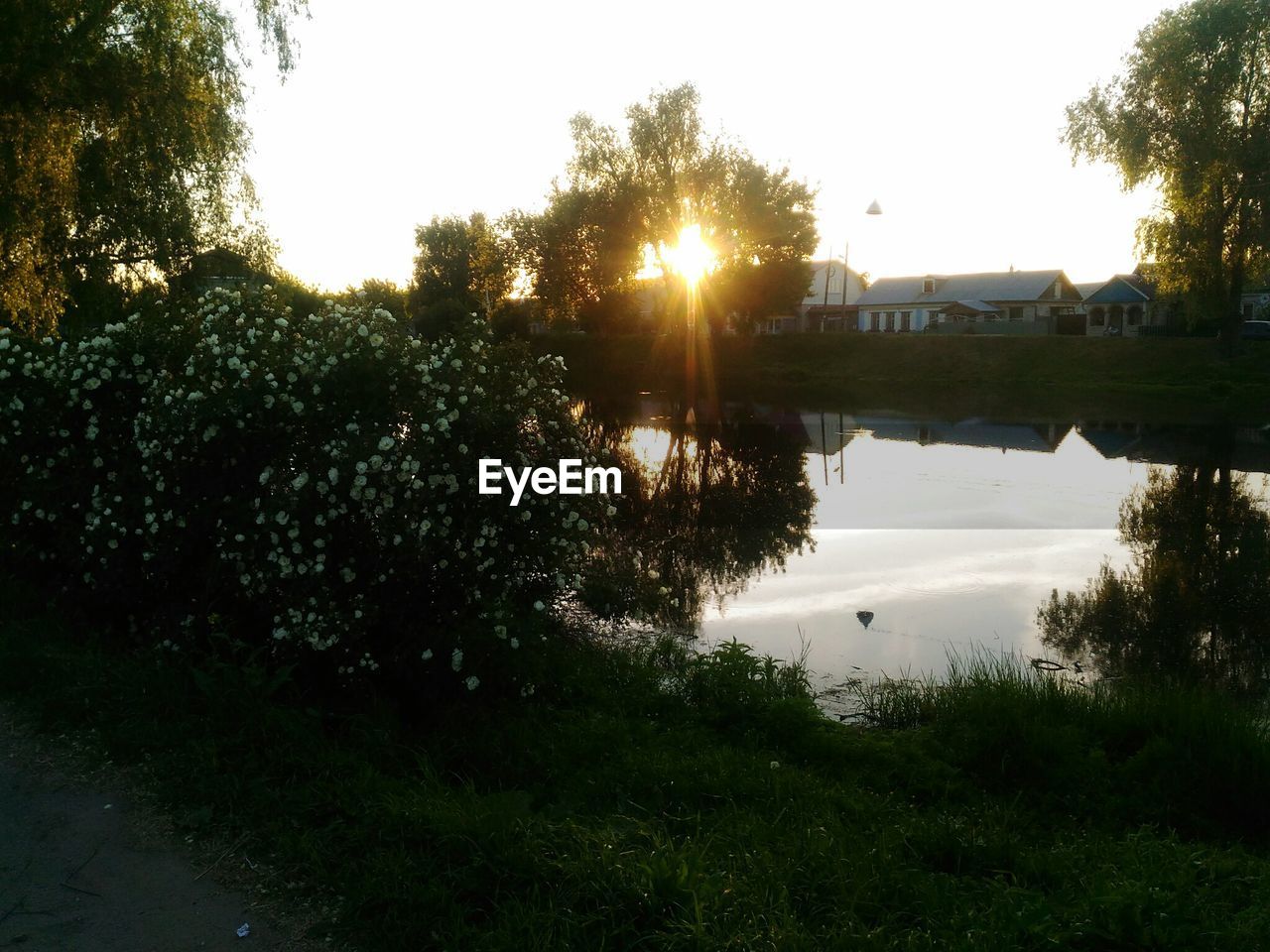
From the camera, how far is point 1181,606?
10.8 m

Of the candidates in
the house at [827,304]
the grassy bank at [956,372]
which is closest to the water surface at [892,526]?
the grassy bank at [956,372]

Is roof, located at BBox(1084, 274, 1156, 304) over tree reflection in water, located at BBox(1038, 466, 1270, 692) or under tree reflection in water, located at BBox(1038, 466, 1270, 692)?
over

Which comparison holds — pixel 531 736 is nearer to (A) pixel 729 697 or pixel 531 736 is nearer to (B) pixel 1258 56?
(A) pixel 729 697

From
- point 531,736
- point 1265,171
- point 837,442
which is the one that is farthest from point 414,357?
point 1265,171

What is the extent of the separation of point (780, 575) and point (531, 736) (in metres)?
6.41

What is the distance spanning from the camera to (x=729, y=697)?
7332 millimetres

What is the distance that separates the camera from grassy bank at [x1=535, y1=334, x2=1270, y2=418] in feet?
135

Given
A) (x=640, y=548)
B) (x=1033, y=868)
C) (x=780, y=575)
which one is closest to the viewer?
(x=1033, y=868)

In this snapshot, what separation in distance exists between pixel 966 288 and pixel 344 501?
302ft

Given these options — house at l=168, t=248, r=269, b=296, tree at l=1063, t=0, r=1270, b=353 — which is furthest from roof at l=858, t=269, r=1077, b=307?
house at l=168, t=248, r=269, b=296

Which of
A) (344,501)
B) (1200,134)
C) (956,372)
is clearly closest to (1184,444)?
(1200,134)

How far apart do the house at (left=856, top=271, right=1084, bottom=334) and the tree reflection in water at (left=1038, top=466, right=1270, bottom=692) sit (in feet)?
223

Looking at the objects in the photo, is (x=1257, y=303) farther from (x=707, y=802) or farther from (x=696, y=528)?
(x=707, y=802)

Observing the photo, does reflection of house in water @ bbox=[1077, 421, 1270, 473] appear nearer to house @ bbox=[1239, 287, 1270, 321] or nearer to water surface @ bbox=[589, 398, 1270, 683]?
water surface @ bbox=[589, 398, 1270, 683]
